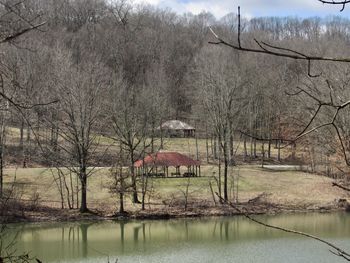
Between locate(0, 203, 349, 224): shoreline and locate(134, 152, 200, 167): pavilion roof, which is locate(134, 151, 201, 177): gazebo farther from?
locate(0, 203, 349, 224): shoreline

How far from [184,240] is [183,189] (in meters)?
9.41

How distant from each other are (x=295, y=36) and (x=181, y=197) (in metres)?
56.5

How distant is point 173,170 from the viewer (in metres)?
39.3

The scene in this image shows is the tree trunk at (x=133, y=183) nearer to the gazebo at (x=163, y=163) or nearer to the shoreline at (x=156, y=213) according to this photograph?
the shoreline at (x=156, y=213)

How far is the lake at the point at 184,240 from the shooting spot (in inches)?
754

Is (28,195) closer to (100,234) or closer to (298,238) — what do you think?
(100,234)

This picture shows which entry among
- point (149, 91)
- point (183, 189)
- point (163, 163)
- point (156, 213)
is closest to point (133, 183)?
point (156, 213)

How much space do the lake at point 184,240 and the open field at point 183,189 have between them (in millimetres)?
2980

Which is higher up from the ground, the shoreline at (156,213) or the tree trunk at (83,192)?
the tree trunk at (83,192)

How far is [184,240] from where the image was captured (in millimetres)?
22172

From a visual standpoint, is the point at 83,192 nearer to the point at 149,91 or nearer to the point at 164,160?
the point at 164,160

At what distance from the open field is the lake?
298cm

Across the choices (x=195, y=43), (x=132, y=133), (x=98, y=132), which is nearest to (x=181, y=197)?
(x=132, y=133)

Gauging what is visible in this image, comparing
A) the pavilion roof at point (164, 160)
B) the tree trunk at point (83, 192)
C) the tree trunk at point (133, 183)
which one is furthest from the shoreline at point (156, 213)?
the pavilion roof at point (164, 160)
